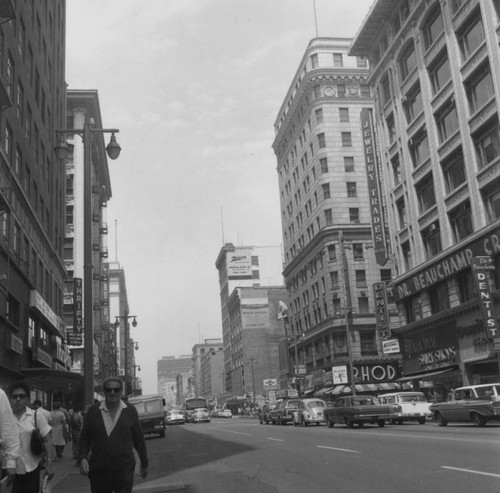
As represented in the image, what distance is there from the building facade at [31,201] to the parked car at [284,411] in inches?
510

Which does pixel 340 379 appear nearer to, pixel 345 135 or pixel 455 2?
pixel 345 135

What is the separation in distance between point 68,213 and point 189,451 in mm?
54764

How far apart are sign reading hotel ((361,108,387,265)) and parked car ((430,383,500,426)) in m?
21.9

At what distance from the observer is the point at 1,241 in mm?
24906

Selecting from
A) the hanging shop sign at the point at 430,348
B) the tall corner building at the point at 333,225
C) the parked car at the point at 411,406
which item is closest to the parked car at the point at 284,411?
the parked car at the point at 411,406

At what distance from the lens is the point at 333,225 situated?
69.1 metres

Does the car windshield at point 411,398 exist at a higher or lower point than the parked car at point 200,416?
higher

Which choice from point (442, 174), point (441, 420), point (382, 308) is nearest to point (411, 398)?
point (441, 420)

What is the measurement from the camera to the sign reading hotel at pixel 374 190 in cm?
4819

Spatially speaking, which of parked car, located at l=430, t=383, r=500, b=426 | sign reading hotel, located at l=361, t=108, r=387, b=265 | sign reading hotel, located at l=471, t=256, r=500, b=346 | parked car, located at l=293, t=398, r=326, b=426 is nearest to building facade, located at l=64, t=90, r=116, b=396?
sign reading hotel, located at l=361, t=108, r=387, b=265

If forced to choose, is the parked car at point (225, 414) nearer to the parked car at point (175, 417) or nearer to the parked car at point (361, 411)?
the parked car at point (175, 417)

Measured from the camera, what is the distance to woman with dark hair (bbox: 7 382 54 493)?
6832mm

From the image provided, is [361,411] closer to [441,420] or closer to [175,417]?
A: [441,420]

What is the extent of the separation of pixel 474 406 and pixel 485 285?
10719mm
